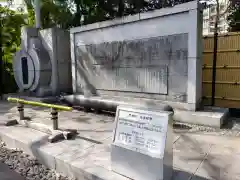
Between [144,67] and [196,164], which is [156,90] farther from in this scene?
[196,164]

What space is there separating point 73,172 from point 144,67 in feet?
12.6

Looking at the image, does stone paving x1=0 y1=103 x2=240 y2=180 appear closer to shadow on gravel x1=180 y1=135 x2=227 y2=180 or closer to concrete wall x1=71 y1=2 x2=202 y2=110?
shadow on gravel x1=180 y1=135 x2=227 y2=180

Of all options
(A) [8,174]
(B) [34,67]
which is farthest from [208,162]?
(B) [34,67]

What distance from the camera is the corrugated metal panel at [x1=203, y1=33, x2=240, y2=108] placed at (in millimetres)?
5832

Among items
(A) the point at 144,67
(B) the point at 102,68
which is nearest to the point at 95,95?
(B) the point at 102,68

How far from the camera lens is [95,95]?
296 inches

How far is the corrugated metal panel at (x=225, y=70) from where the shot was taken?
5.83 metres

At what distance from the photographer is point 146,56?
6160mm

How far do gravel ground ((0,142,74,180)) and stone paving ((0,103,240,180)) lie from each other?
0.38 feet

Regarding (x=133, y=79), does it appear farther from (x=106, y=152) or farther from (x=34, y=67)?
(x=34, y=67)

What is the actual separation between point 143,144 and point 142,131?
0.17m

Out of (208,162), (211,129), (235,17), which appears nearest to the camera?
(208,162)

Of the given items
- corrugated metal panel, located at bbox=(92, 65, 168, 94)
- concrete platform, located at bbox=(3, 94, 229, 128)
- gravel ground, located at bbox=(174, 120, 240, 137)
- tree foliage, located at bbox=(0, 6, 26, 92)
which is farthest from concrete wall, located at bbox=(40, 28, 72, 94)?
gravel ground, located at bbox=(174, 120, 240, 137)

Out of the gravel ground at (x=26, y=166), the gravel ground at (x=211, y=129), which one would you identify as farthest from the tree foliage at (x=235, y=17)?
the gravel ground at (x=26, y=166)
